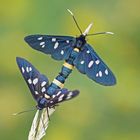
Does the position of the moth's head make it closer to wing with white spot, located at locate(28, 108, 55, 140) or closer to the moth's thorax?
wing with white spot, located at locate(28, 108, 55, 140)

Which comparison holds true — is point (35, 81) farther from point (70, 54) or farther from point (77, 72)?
point (77, 72)

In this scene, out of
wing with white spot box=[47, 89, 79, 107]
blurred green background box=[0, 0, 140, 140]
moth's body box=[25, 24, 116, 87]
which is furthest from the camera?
blurred green background box=[0, 0, 140, 140]

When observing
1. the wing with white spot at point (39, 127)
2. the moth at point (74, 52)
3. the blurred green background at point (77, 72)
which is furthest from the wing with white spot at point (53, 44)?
the blurred green background at point (77, 72)

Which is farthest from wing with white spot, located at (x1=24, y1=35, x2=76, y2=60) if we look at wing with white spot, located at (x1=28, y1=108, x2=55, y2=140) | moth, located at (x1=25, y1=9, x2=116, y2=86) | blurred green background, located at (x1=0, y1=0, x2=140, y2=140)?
blurred green background, located at (x1=0, y1=0, x2=140, y2=140)

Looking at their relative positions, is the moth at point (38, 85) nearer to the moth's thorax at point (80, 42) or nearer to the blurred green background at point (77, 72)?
the moth's thorax at point (80, 42)

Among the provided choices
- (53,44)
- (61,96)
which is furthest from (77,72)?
(61,96)

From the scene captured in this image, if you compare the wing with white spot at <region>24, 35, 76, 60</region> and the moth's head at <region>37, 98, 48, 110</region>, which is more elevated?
the wing with white spot at <region>24, 35, 76, 60</region>

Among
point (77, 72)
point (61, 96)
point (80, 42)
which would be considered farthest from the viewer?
point (77, 72)
